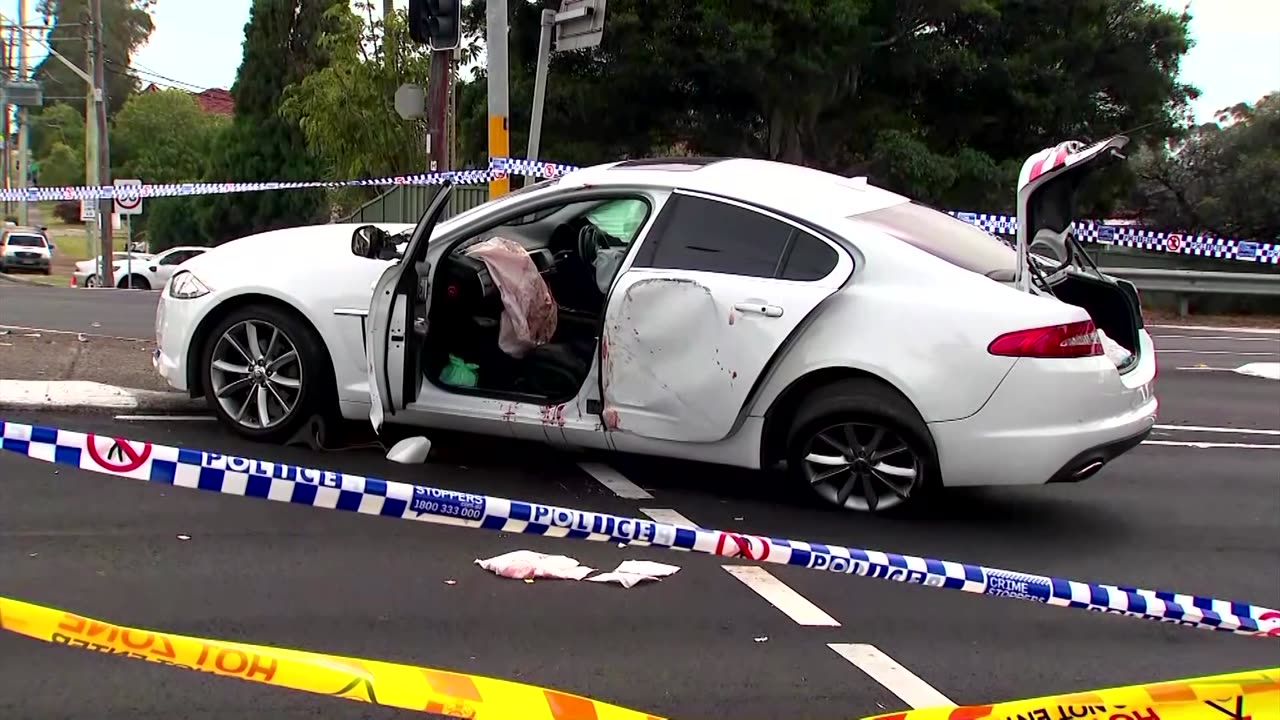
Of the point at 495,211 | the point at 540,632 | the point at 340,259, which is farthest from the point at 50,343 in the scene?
the point at 540,632

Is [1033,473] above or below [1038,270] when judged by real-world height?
below

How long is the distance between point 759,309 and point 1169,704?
2832mm

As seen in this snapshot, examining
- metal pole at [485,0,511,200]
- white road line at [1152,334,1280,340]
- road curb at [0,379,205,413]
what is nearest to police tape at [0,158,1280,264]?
metal pole at [485,0,511,200]

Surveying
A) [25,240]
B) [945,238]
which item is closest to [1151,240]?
[945,238]

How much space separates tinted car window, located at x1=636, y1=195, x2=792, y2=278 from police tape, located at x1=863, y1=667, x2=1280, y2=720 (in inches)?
114

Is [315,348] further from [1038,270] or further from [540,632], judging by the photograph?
[1038,270]

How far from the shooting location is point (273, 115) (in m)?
35.8

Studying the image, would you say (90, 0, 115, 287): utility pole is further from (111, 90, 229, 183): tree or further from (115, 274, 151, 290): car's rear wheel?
(111, 90, 229, 183): tree

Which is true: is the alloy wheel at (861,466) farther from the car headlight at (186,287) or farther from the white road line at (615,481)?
the car headlight at (186,287)

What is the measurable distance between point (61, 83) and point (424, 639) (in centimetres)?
8946

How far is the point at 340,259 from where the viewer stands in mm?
6062

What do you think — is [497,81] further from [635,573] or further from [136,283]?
[136,283]

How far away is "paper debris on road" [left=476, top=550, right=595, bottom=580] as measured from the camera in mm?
4508

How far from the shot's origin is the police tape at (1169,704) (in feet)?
8.39
